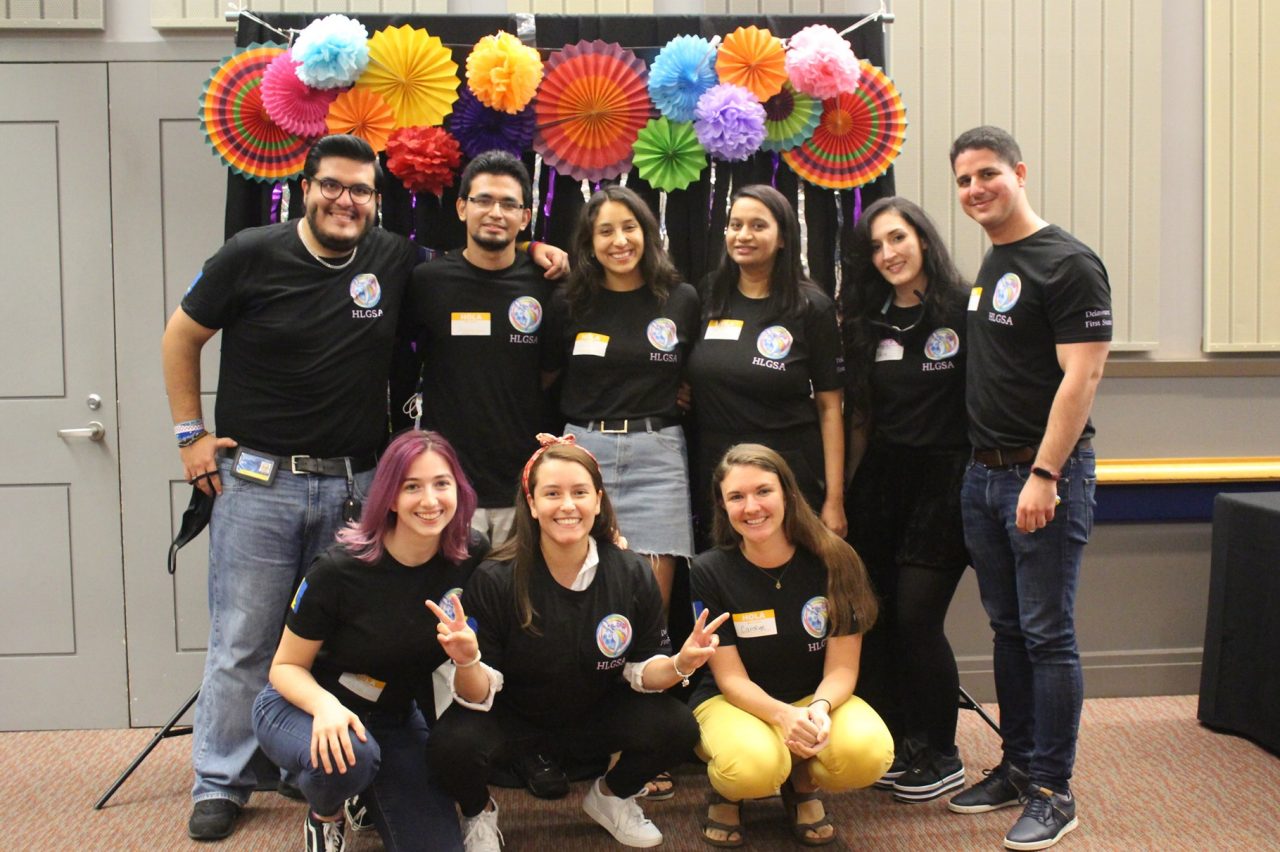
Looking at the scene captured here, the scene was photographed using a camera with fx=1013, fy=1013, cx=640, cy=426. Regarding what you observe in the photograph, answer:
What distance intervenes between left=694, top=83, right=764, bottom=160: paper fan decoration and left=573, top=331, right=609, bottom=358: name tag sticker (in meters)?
0.68

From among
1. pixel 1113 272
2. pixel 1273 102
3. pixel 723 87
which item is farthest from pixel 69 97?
pixel 1273 102

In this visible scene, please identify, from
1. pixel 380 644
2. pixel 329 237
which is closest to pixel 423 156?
pixel 329 237

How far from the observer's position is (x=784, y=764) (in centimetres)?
232

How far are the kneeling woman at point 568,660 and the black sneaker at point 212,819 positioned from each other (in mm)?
645

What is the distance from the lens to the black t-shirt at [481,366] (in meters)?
2.66

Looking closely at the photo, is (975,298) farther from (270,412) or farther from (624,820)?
(270,412)

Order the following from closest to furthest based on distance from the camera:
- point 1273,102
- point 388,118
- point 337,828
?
point 337,828 → point 388,118 → point 1273,102

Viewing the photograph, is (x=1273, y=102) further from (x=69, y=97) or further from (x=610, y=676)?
(x=69, y=97)

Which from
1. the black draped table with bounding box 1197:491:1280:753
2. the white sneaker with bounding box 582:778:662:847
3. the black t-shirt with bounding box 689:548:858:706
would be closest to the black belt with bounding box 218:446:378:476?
the black t-shirt with bounding box 689:548:858:706

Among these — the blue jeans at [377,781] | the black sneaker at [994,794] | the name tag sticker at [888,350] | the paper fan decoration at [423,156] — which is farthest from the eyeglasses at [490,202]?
the black sneaker at [994,794]

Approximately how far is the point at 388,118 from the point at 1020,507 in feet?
6.47

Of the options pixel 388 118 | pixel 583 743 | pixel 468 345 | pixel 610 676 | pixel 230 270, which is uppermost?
pixel 388 118

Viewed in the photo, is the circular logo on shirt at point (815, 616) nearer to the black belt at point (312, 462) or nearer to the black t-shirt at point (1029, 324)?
the black t-shirt at point (1029, 324)

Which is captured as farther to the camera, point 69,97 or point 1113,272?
point 1113,272
